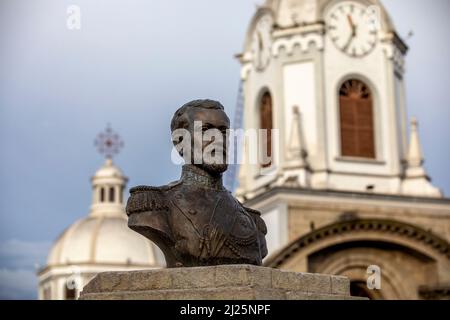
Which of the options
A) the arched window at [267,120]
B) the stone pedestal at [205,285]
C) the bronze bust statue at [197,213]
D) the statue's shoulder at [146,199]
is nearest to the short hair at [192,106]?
the bronze bust statue at [197,213]

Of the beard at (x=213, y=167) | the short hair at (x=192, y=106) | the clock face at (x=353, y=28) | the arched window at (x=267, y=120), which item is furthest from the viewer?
the clock face at (x=353, y=28)

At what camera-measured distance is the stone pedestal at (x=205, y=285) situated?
26.6ft

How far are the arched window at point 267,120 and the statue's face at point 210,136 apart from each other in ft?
85.9

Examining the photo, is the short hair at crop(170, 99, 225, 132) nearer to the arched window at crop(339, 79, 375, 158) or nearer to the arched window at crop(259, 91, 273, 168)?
the arched window at crop(259, 91, 273, 168)

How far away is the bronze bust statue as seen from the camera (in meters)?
8.94

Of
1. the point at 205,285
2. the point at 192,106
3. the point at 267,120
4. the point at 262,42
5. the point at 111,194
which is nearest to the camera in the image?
the point at 205,285

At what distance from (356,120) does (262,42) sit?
473cm

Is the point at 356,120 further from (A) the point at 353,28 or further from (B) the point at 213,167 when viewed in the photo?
(B) the point at 213,167

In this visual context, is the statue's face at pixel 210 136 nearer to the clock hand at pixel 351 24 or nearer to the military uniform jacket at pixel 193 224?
the military uniform jacket at pixel 193 224

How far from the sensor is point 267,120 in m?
37.0

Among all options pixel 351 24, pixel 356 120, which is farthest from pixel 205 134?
pixel 351 24

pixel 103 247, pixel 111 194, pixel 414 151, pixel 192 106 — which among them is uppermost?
pixel 111 194

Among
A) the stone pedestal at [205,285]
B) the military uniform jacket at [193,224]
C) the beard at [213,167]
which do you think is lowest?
the stone pedestal at [205,285]
